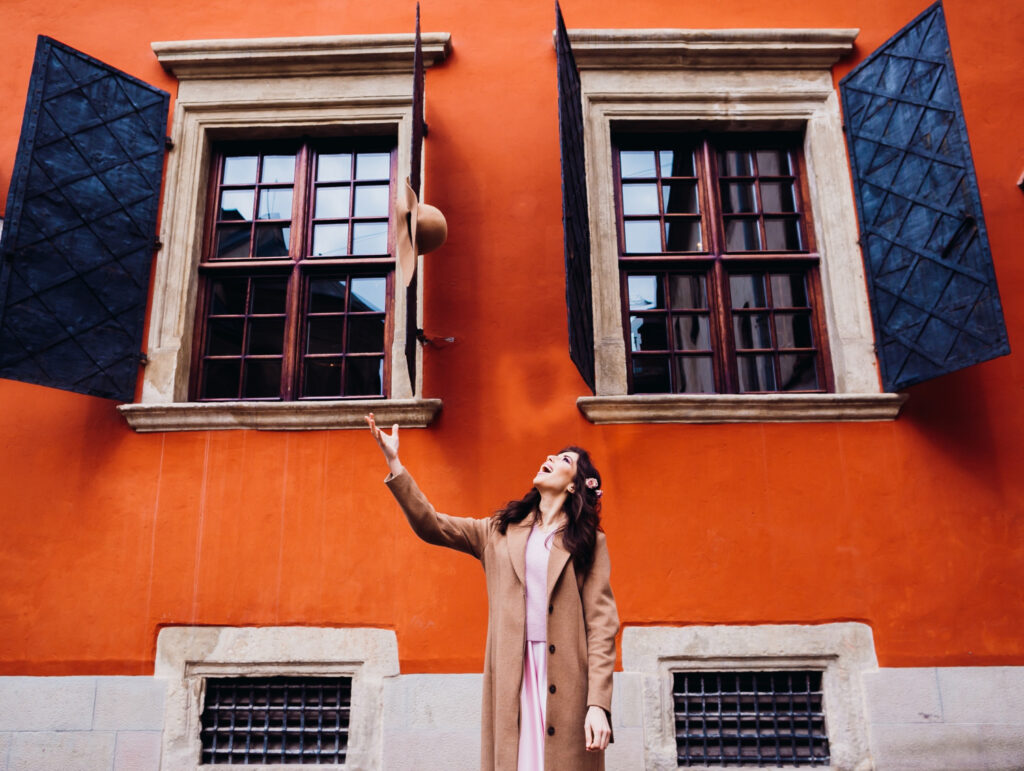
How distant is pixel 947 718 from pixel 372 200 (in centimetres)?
467

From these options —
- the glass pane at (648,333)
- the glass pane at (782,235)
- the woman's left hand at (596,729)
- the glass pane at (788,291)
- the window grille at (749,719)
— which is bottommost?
the window grille at (749,719)

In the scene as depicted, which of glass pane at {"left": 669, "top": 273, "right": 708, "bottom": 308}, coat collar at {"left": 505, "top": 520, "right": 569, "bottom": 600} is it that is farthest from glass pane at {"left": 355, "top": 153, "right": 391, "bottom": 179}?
coat collar at {"left": 505, "top": 520, "right": 569, "bottom": 600}

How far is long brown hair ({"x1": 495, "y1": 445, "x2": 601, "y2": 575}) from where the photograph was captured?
2.83m

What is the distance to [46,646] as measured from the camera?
4.15 meters

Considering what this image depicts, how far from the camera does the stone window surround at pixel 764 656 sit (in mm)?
3988

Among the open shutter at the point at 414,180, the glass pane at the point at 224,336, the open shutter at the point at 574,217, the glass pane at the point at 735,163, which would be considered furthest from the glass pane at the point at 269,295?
the glass pane at the point at 735,163

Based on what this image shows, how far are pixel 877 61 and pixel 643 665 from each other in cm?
402

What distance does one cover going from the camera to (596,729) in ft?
8.30

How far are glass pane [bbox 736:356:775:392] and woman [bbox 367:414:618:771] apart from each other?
81.1 inches

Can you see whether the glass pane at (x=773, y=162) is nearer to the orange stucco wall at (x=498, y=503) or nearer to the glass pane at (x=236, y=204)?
the orange stucco wall at (x=498, y=503)

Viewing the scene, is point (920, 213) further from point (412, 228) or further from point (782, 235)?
point (412, 228)

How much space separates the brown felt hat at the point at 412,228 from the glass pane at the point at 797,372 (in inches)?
92.0

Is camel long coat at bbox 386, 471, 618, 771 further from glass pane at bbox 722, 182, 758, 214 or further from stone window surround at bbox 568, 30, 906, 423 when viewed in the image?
glass pane at bbox 722, 182, 758, 214

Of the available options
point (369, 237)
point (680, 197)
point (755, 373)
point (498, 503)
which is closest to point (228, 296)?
point (369, 237)
